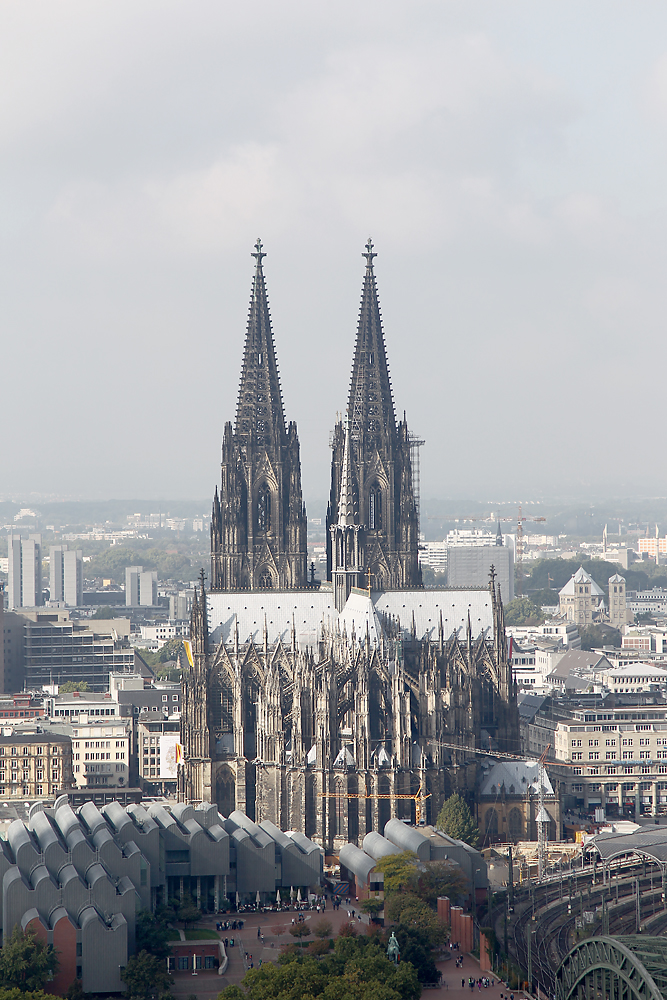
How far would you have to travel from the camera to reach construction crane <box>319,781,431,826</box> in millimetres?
120188

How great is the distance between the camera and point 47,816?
115188 mm

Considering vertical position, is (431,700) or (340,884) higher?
(431,700)

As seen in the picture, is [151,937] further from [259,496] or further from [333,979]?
[259,496]

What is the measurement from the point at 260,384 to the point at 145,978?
6433 centimetres

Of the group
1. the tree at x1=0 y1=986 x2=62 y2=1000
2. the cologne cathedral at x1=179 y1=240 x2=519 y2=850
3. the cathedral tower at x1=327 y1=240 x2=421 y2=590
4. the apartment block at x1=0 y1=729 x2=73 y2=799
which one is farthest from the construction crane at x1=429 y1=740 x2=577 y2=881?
the tree at x1=0 y1=986 x2=62 y2=1000

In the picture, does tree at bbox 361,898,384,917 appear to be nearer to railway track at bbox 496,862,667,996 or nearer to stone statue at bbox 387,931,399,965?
railway track at bbox 496,862,667,996

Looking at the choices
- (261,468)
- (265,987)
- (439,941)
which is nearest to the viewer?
(265,987)

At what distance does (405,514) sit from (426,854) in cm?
3932

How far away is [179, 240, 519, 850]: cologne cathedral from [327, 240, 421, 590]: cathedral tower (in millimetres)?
145

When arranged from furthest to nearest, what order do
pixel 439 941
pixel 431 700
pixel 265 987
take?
pixel 431 700
pixel 439 941
pixel 265 987

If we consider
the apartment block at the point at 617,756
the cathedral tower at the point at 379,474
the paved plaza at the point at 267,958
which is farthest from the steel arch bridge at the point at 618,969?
the apartment block at the point at 617,756

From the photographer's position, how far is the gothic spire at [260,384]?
14325 cm

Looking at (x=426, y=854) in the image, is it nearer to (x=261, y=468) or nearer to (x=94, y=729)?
(x=261, y=468)

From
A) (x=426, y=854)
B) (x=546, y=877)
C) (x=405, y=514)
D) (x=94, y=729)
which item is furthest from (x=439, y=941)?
(x=94, y=729)
